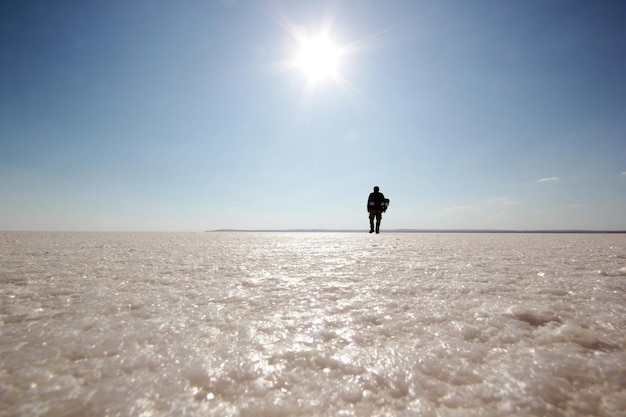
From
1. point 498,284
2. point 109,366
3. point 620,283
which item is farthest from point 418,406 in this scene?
point 620,283

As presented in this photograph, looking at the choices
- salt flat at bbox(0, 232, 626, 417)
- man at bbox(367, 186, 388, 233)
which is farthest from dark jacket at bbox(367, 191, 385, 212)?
salt flat at bbox(0, 232, 626, 417)

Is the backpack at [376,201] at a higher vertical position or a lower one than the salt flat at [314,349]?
higher

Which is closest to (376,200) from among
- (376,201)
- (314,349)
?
(376,201)

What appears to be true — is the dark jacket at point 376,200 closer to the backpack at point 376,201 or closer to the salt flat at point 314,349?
the backpack at point 376,201

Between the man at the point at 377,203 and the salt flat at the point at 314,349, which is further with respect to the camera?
the man at the point at 377,203

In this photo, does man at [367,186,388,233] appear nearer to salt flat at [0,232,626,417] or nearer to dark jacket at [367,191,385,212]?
dark jacket at [367,191,385,212]

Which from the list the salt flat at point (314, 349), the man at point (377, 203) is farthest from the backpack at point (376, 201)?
the salt flat at point (314, 349)

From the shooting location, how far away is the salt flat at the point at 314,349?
795 millimetres

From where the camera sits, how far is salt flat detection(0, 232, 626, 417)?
795 millimetres

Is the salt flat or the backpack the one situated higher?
the backpack

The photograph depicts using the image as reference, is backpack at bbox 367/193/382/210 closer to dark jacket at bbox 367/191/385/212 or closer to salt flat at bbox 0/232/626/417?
dark jacket at bbox 367/191/385/212

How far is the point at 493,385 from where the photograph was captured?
0.87m

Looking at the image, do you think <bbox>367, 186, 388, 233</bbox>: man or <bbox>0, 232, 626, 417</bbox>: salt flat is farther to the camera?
<bbox>367, 186, 388, 233</bbox>: man

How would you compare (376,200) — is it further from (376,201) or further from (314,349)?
(314,349)
